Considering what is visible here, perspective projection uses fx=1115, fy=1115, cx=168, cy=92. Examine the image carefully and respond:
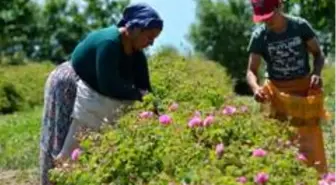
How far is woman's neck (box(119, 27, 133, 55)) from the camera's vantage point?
6.46 metres

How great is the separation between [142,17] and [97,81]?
0.57 metres

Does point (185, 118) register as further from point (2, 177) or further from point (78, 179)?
point (2, 177)

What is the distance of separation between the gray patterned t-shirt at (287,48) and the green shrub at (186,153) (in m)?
1.08

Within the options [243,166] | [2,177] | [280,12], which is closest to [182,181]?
[243,166]

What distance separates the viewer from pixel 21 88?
1430 inches

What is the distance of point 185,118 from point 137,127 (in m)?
0.49

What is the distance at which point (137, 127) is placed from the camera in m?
5.42

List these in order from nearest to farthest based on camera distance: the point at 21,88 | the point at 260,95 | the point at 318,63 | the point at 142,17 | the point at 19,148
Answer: the point at 142,17, the point at 260,95, the point at 318,63, the point at 19,148, the point at 21,88

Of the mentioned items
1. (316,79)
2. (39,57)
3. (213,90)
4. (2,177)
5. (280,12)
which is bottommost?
(39,57)

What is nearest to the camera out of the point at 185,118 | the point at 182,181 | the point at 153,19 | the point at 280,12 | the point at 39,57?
the point at 182,181

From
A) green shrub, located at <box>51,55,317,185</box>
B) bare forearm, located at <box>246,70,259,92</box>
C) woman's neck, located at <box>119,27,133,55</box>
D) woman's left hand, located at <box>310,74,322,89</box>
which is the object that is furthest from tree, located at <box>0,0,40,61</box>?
green shrub, located at <box>51,55,317,185</box>

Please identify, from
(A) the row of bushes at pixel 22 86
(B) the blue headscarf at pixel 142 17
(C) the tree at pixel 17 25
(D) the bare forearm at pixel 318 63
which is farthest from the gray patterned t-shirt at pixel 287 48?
(C) the tree at pixel 17 25

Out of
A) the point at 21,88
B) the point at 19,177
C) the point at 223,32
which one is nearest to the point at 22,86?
the point at 21,88

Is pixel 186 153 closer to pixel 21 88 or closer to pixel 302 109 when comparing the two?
pixel 302 109
